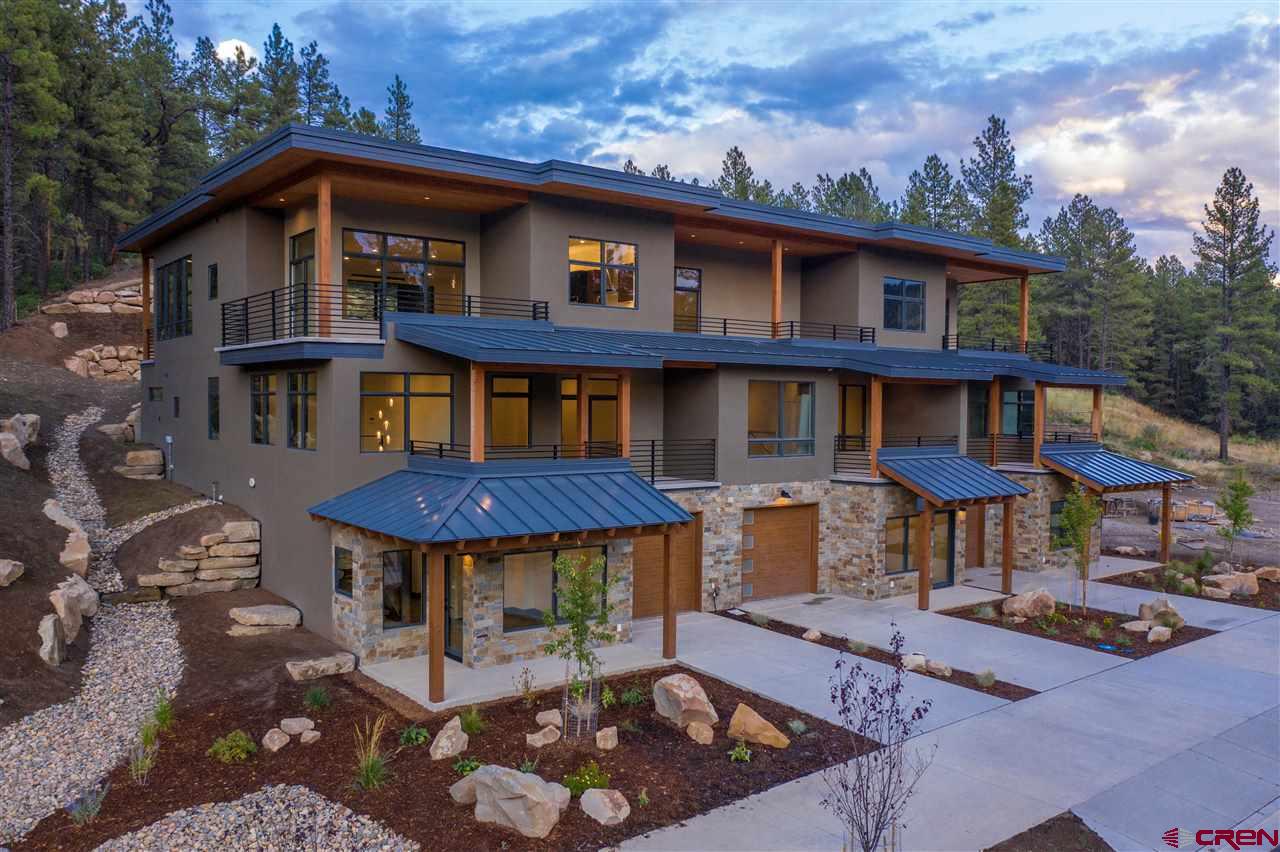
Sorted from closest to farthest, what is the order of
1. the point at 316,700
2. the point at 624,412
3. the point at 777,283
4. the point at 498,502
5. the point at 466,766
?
the point at 466,766 < the point at 316,700 < the point at 498,502 < the point at 624,412 < the point at 777,283

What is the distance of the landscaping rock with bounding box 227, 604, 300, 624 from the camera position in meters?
14.7

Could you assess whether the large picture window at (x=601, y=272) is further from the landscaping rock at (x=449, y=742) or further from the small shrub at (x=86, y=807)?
the small shrub at (x=86, y=807)

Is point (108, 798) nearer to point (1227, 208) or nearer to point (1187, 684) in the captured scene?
point (1187, 684)

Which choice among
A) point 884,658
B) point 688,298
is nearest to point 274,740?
point 884,658

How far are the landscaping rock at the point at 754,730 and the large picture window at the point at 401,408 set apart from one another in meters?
8.00

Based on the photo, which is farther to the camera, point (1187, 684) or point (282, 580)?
point (282, 580)

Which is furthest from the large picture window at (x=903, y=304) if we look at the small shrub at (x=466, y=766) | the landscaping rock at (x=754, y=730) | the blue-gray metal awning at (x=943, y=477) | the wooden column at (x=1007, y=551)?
the small shrub at (x=466, y=766)

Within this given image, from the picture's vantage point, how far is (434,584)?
467 inches

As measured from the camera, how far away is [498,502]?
12812mm

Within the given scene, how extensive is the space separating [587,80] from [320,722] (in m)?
26.8

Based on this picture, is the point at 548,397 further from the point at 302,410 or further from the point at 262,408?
the point at 262,408

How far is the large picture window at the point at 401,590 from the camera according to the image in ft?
45.2

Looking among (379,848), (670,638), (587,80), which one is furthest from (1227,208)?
(379,848)

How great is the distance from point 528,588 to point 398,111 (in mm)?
45370
